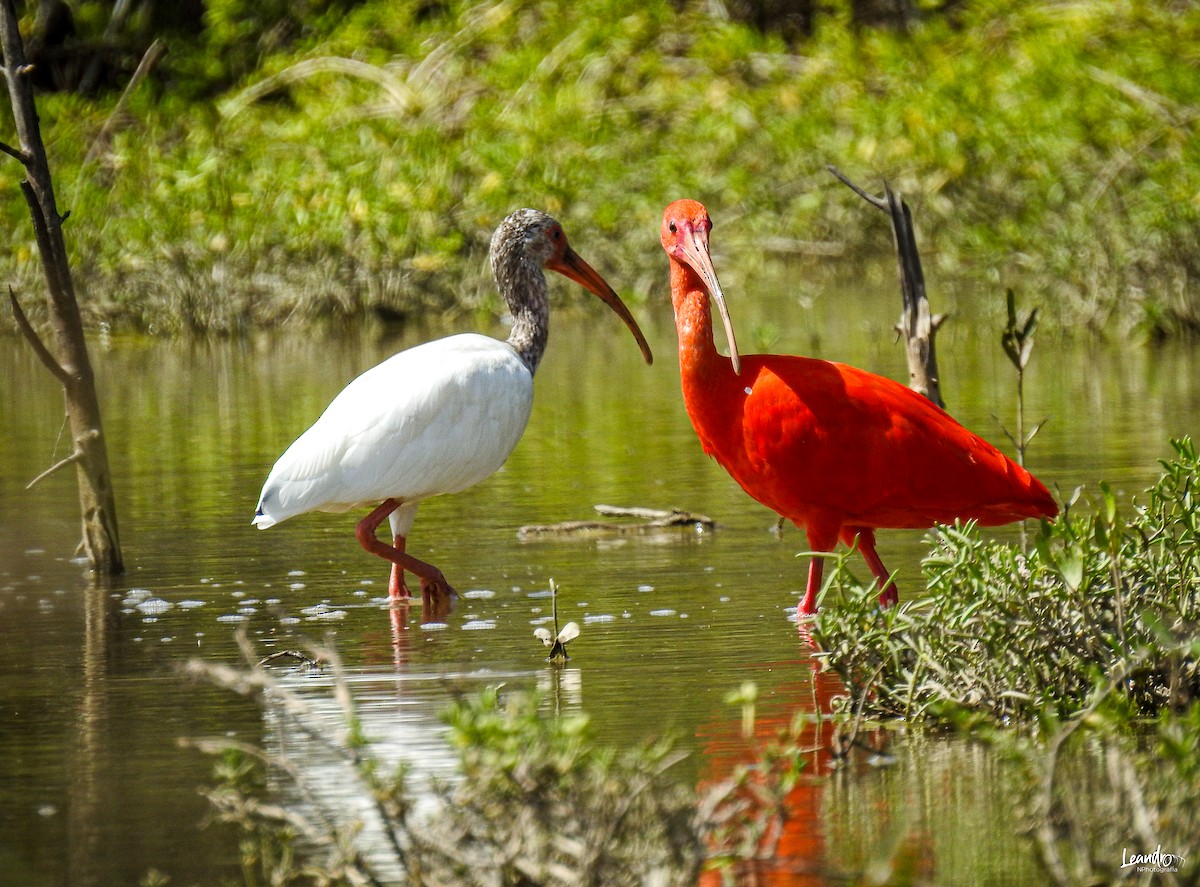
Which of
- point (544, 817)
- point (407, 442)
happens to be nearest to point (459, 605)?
point (407, 442)

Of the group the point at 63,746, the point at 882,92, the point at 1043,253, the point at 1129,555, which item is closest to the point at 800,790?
the point at 1129,555

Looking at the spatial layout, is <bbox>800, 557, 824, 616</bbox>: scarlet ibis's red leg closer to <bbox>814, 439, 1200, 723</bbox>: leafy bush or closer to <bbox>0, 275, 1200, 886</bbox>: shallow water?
<bbox>0, 275, 1200, 886</bbox>: shallow water

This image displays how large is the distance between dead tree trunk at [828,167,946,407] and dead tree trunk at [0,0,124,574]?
2928 millimetres

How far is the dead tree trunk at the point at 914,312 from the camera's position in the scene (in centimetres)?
761

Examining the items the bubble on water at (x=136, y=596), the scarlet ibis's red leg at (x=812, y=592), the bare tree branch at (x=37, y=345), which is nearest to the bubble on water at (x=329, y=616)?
the bubble on water at (x=136, y=596)

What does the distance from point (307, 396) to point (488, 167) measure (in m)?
5.59

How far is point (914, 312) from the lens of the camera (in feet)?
25.5

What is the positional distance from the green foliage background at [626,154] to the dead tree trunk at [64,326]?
8.29 m

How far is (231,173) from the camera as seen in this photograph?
765 inches

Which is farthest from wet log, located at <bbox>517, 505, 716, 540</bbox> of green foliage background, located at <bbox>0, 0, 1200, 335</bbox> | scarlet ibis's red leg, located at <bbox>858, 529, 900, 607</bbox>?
green foliage background, located at <bbox>0, 0, 1200, 335</bbox>

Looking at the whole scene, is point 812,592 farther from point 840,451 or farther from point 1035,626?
point 1035,626

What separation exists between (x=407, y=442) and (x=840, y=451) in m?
1.70

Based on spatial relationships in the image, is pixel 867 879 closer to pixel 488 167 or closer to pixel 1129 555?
pixel 1129 555

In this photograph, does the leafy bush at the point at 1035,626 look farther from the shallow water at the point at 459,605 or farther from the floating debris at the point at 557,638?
the floating debris at the point at 557,638
